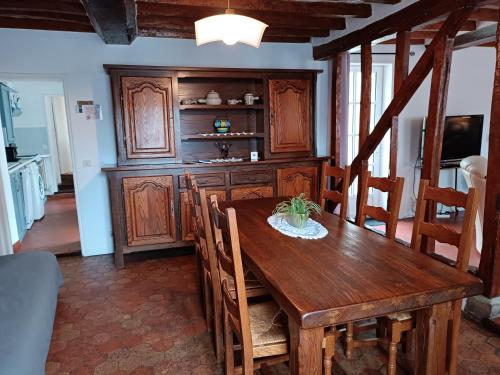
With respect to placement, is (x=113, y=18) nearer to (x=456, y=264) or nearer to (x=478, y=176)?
(x=456, y=264)

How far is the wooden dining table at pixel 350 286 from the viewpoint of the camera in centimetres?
130

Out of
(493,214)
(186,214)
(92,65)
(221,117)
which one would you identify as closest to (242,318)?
(493,214)

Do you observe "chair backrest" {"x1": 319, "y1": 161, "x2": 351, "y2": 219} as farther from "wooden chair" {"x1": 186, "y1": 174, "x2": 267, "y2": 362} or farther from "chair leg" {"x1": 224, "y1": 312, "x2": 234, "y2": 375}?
"chair leg" {"x1": 224, "y1": 312, "x2": 234, "y2": 375}

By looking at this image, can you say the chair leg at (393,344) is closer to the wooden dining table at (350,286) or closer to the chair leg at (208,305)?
the wooden dining table at (350,286)

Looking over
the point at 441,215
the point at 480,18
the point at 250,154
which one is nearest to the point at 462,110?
the point at 441,215

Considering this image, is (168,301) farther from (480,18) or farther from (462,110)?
(462,110)

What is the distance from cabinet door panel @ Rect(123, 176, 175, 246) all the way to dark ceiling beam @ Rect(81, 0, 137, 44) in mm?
1335

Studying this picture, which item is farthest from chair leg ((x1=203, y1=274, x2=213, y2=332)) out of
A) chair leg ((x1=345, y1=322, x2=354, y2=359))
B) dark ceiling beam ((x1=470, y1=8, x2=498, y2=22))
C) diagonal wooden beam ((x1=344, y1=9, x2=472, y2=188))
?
dark ceiling beam ((x1=470, y1=8, x2=498, y2=22))

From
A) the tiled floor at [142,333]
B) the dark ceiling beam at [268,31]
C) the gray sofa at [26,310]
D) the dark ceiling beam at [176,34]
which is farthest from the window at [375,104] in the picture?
the gray sofa at [26,310]

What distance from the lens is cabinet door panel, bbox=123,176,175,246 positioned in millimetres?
3625

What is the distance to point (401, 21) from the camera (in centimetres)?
300

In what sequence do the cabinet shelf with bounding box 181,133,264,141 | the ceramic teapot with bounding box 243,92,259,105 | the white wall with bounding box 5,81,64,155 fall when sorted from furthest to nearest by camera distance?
the white wall with bounding box 5,81,64,155, the ceramic teapot with bounding box 243,92,259,105, the cabinet shelf with bounding box 181,133,264,141

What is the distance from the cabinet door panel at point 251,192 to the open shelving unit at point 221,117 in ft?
1.49

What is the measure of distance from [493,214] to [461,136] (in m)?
2.89
